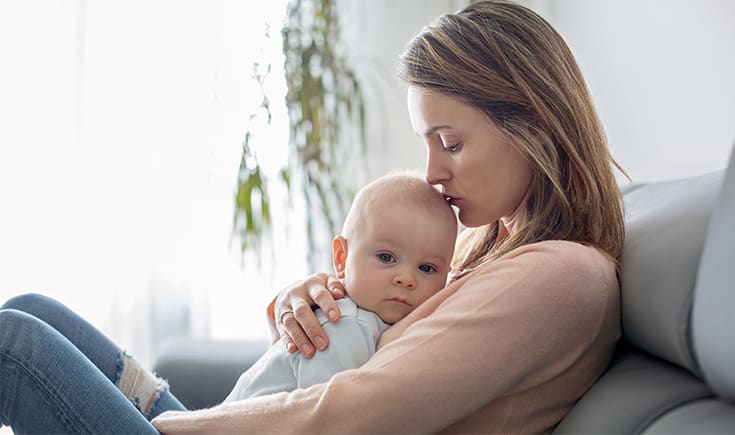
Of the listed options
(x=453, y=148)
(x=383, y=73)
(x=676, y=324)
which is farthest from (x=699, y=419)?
(x=383, y=73)

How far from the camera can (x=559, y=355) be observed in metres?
1.05

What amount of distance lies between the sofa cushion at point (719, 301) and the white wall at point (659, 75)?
2.89 ft

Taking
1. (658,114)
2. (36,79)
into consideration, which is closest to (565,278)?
(658,114)

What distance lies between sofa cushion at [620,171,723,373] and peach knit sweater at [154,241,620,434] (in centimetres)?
4

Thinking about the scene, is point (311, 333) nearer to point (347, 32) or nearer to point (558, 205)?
point (558, 205)

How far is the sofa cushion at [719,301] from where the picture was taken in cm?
77

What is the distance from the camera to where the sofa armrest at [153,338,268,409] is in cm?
179

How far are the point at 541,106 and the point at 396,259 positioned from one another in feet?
1.04

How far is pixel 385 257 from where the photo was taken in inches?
47.8

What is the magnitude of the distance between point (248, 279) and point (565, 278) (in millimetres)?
2305

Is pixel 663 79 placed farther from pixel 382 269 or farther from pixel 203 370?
pixel 203 370

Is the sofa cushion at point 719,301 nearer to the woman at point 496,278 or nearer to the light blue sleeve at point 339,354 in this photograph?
the woman at point 496,278

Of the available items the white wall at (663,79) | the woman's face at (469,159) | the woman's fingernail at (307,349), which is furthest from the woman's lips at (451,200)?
the white wall at (663,79)

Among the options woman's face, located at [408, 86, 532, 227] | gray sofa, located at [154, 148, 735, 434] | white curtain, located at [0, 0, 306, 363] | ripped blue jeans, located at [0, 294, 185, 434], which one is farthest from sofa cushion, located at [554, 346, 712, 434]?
white curtain, located at [0, 0, 306, 363]
